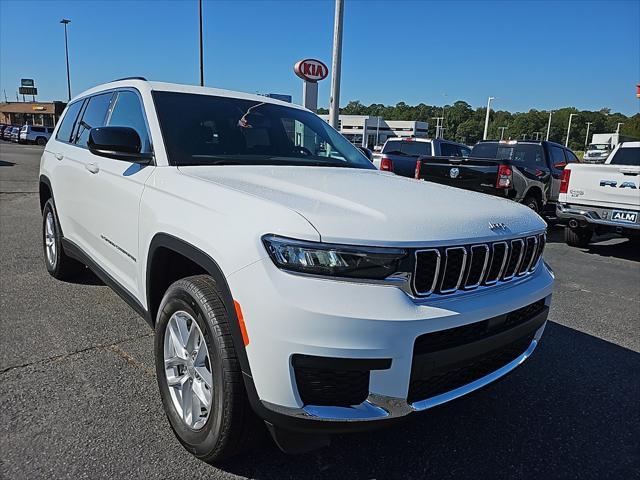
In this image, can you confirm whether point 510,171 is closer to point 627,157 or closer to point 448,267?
point 627,157

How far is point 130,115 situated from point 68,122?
6.37ft

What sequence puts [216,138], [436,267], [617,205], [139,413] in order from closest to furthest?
[436,267]
[139,413]
[216,138]
[617,205]

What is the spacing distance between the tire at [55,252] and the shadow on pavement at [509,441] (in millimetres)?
3209

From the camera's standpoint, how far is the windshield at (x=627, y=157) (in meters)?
8.18

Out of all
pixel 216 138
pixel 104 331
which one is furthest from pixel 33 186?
pixel 216 138

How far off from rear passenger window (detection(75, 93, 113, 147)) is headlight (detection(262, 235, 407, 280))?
266 centimetres

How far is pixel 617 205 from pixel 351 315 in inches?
274

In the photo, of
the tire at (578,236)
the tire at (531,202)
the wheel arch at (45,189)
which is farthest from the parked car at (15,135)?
the tire at (578,236)

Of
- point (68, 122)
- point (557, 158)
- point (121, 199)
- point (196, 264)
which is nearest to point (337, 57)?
point (557, 158)

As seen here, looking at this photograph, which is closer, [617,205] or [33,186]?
[617,205]

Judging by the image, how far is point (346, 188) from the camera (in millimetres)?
2414

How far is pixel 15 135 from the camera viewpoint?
146 feet

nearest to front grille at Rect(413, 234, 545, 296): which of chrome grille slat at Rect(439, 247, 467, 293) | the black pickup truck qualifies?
chrome grille slat at Rect(439, 247, 467, 293)

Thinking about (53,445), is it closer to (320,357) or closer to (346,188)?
(320,357)
